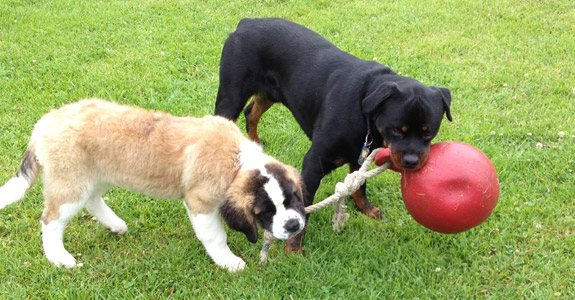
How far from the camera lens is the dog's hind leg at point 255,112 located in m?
5.58

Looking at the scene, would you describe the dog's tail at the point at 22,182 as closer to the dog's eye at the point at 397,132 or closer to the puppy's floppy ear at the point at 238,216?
the puppy's floppy ear at the point at 238,216

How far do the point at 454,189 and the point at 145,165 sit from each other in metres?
2.29

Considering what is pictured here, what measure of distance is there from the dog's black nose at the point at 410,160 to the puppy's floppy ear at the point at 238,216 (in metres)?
1.16

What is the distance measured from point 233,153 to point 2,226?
244cm

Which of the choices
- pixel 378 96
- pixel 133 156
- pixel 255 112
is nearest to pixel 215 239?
pixel 133 156

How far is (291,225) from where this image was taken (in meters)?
3.41

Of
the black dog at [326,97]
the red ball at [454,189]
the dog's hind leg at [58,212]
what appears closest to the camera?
the red ball at [454,189]

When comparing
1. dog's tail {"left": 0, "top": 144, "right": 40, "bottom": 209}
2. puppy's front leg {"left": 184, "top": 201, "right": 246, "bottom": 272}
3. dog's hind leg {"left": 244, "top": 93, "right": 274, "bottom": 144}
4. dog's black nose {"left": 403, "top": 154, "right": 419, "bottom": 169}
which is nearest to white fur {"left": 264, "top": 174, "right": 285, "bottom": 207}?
puppy's front leg {"left": 184, "top": 201, "right": 246, "bottom": 272}

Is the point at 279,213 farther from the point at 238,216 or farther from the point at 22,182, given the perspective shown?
the point at 22,182

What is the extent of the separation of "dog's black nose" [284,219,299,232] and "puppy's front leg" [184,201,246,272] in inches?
27.0

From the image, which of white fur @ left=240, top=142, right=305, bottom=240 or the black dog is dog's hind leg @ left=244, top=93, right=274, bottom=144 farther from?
white fur @ left=240, top=142, right=305, bottom=240

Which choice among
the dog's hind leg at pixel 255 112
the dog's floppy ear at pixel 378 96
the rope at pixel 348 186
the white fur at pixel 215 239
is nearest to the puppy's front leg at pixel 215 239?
the white fur at pixel 215 239

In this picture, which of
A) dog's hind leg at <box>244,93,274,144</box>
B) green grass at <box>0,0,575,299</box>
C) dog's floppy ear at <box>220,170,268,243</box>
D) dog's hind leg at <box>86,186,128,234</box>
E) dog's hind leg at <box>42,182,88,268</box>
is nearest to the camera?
dog's floppy ear at <box>220,170,268,243</box>

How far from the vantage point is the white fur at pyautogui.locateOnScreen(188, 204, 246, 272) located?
3811 millimetres
